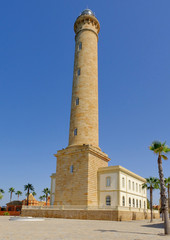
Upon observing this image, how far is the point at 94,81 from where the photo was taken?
3691 centimetres

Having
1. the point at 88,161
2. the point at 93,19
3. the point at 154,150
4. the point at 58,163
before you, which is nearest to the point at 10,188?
the point at 58,163

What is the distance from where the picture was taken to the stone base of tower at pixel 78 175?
98.9 ft

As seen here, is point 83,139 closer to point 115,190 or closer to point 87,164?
point 87,164

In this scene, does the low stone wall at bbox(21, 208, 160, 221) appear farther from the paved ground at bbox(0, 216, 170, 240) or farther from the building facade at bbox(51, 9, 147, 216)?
the paved ground at bbox(0, 216, 170, 240)

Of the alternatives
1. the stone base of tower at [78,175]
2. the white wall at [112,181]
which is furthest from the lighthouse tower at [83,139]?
the white wall at [112,181]

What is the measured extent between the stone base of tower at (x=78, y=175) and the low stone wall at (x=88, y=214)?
6.44ft

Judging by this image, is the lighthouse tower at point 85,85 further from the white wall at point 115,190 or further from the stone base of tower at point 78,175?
the white wall at point 115,190

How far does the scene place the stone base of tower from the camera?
30.2 m

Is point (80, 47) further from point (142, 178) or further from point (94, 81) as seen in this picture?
point (142, 178)

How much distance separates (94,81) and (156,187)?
1933 centimetres

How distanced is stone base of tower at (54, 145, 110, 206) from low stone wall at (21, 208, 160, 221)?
1.96 m

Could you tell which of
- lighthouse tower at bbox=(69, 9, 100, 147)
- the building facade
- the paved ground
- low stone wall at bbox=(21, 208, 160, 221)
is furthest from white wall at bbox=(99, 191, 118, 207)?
the paved ground

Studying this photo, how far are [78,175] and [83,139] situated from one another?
534 cm

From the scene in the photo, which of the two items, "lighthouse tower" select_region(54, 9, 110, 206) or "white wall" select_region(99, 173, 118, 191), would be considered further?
"white wall" select_region(99, 173, 118, 191)
